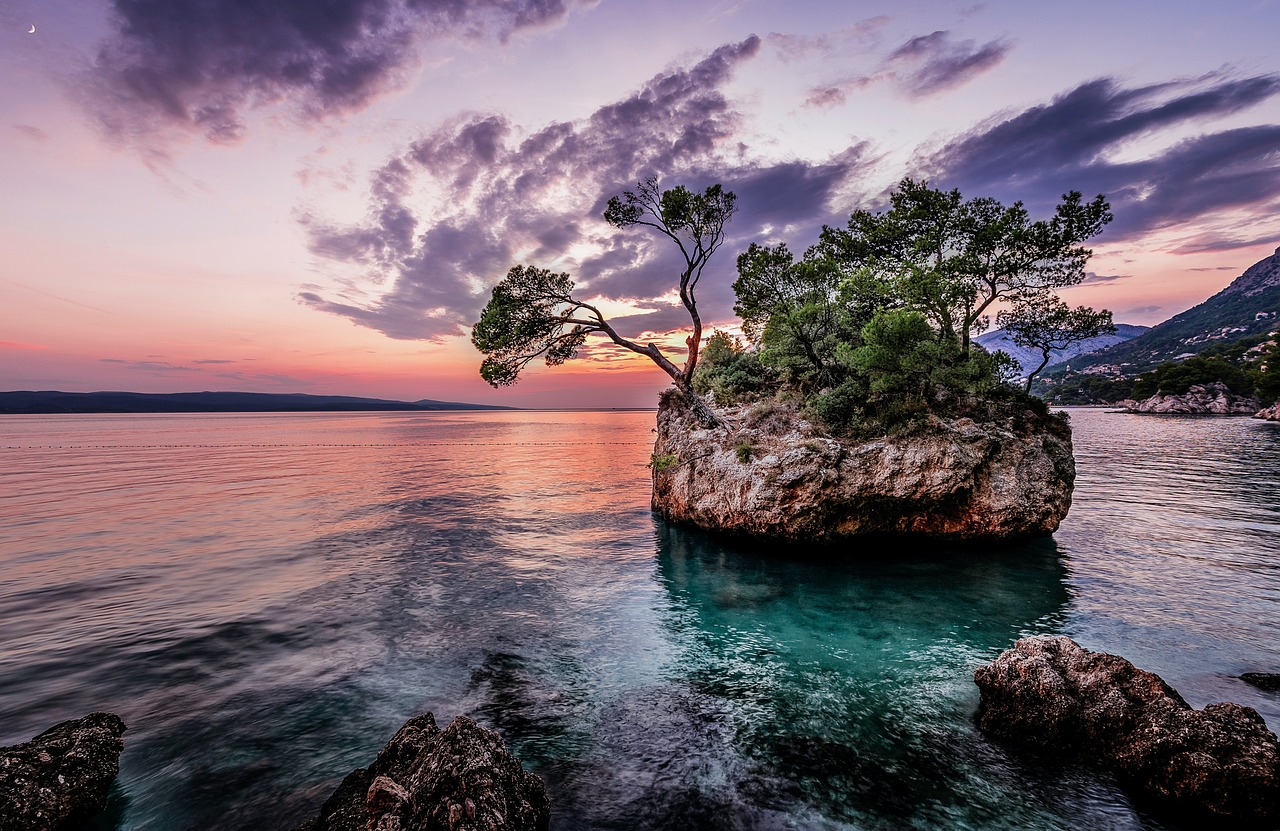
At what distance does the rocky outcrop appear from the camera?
102 m

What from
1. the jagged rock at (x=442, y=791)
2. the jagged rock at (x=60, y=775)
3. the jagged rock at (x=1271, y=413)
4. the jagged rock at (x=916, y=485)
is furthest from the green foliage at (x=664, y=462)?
the jagged rock at (x=1271, y=413)

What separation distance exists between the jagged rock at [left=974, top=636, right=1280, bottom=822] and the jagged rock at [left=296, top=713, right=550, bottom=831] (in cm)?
843

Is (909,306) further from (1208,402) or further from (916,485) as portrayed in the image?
(1208,402)

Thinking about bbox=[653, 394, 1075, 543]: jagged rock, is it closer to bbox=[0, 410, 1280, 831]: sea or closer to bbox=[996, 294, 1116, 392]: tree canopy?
bbox=[0, 410, 1280, 831]: sea

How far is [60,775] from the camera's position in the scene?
7008mm

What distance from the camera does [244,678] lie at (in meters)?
11.3

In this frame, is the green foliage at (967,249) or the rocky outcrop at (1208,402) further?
the rocky outcrop at (1208,402)

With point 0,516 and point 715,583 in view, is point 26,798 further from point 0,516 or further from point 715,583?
point 0,516

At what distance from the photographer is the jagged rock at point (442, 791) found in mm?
5891

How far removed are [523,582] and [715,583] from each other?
713cm

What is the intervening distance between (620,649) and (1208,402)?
157 metres

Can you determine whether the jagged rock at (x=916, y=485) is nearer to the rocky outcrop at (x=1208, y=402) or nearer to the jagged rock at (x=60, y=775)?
the jagged rock at (x=60, y=775)

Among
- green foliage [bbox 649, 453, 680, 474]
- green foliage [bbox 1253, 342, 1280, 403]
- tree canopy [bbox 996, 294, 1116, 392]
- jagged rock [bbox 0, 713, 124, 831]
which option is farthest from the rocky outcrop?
jagged rock [bbox 0, 713, 124, 831]

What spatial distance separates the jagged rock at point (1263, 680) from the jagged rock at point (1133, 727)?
389cm
